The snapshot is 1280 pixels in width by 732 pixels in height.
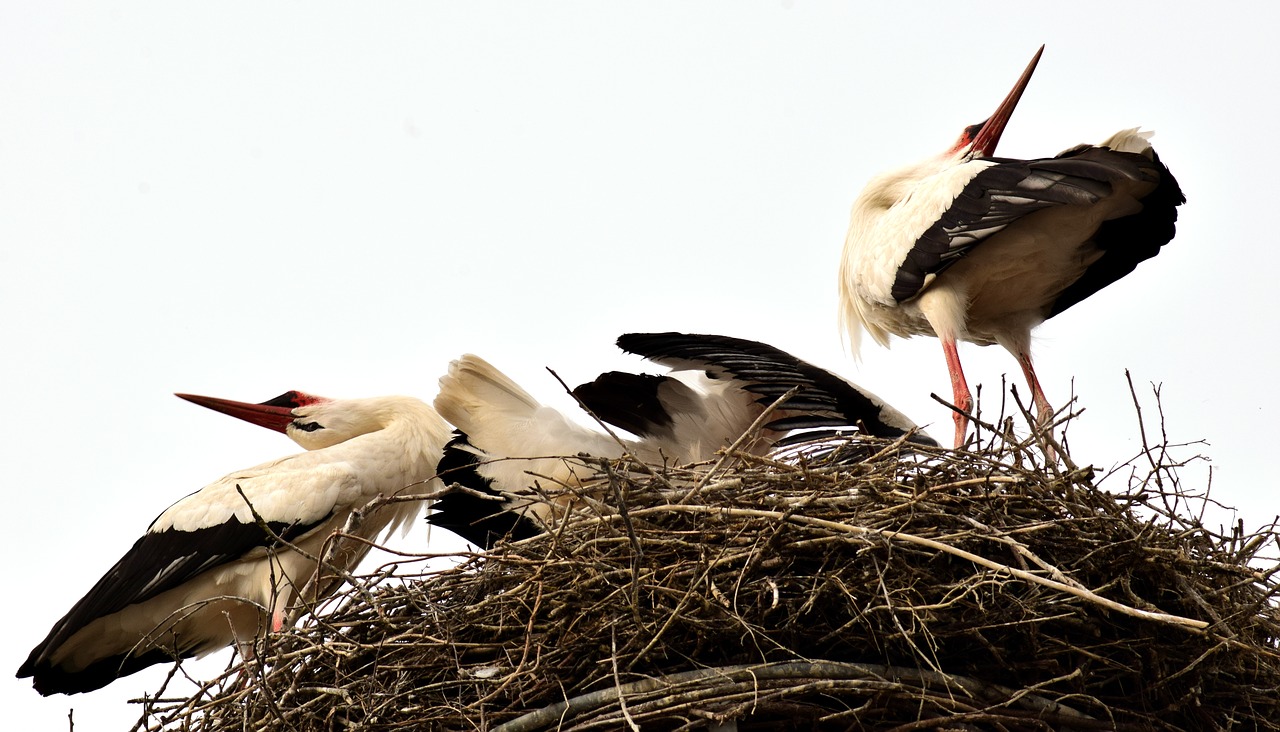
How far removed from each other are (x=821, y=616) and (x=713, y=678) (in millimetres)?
315

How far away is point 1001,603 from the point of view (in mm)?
3400

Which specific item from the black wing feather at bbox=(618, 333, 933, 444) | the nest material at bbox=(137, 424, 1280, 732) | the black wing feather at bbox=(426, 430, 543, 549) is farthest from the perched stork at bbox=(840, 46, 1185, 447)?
the black wing feather at bbox=(426, 430, 543, 549)

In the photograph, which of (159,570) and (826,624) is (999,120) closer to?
(826,624)

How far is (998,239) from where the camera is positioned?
16.0 ft

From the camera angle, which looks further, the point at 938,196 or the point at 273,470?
the point at 273,470

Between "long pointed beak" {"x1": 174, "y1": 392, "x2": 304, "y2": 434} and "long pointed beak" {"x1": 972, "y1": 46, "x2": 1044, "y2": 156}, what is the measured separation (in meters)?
2.84

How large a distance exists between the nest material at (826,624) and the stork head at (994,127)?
85.1 inches

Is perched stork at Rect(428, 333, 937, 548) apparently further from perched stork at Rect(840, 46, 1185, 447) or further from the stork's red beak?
the stork's red beak

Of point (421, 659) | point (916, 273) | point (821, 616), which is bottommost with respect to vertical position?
point (421, 659)

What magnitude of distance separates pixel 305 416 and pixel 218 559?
94cm

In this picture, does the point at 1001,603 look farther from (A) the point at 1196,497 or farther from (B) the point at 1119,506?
(A) the point at 1196,497

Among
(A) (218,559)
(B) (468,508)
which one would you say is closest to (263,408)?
(A) (218,559)

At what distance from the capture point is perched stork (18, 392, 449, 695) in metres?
5.09

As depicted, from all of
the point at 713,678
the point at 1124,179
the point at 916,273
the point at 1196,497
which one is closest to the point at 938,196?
the point at 916,273
